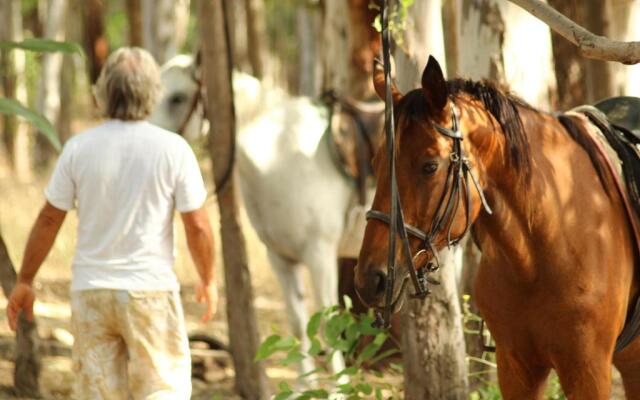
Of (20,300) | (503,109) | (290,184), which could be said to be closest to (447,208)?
(503,109)

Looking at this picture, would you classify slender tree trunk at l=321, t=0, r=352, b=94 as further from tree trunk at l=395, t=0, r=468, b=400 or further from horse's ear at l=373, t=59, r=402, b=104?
horse's ear at l=373, t=59, r=402, b=104

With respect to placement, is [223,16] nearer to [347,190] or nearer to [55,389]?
[347,190]

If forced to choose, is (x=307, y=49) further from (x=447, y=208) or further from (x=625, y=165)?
(x=447, y=208)

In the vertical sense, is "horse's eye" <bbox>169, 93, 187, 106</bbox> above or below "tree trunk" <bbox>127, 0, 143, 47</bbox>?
below

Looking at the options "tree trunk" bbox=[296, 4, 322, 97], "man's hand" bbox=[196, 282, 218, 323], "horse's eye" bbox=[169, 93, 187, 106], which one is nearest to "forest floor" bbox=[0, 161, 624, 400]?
"horse's eye" bbox=[169, 93, 187, 106]

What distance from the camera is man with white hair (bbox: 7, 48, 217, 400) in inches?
190

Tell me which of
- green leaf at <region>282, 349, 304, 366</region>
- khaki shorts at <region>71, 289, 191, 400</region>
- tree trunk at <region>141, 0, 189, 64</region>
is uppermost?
tree trunk at <region>141, 0, 189, 64</region>

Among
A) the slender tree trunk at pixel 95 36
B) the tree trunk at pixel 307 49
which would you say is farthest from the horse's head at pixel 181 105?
the tree trunk at pixel 307 49

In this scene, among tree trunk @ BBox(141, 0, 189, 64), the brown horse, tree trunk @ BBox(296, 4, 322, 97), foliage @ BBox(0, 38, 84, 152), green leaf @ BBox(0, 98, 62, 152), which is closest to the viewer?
the brown horse

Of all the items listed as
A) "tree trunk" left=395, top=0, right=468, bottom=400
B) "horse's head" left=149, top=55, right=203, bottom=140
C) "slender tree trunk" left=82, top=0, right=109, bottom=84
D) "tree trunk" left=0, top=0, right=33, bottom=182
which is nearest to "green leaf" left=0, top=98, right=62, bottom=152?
"horse's head" left=149, top=55, right=203, bottom=140

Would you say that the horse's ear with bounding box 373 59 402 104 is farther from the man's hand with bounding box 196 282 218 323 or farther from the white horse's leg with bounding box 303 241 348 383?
the white horse's leg with bounding box 303 241 348 383

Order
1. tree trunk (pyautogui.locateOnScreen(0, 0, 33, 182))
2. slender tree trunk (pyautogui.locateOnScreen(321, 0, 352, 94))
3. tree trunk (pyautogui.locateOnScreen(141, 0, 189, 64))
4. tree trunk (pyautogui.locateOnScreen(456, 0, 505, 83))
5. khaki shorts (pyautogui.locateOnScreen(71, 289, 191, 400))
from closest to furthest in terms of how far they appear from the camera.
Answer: khaki shorts (pyautogui.locateOnScreen(71, 289, 191, 400)) < tree trunk (pyautogui.locateOnScreen(456, 0, 505, 83)) < slender tree trunk (pyautogui.locateOnScreen(321, 0, 352, 94)) < tree trunk (pyautogui.locateOnScreen(141, 0, 189, 64)) < tree trunk (pyautogui.locateOnScreen(0, 0, 33, 182))

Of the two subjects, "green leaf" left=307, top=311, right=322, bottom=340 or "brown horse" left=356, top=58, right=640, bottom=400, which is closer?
"brown horse" left=356, top=58, right=640, bottom=400

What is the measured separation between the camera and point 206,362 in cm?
856
